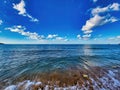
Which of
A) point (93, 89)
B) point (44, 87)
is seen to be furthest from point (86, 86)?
point (44, 87)

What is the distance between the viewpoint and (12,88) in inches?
287

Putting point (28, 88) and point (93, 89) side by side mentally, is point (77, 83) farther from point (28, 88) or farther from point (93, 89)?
point (28, 88)

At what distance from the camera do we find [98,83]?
8133 mm

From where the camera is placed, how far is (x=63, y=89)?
719 centimetres

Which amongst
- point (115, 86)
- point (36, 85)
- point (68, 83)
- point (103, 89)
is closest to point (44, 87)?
point (36, 85)

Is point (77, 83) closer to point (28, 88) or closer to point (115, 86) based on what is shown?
point (115, 86)

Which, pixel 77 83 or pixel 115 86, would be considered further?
pixel 77 83

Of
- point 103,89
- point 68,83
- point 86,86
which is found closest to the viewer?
point 103,89

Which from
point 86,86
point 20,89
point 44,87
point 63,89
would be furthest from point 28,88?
point 86,86

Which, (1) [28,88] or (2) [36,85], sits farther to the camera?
(2) [36,85]

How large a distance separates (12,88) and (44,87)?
2352mm

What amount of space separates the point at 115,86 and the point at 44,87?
5.38m

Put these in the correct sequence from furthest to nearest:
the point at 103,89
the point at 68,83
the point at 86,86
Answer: the point at 68,83, the point at 86,86, the point at 103,89

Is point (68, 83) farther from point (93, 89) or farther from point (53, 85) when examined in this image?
point (93, 89)
